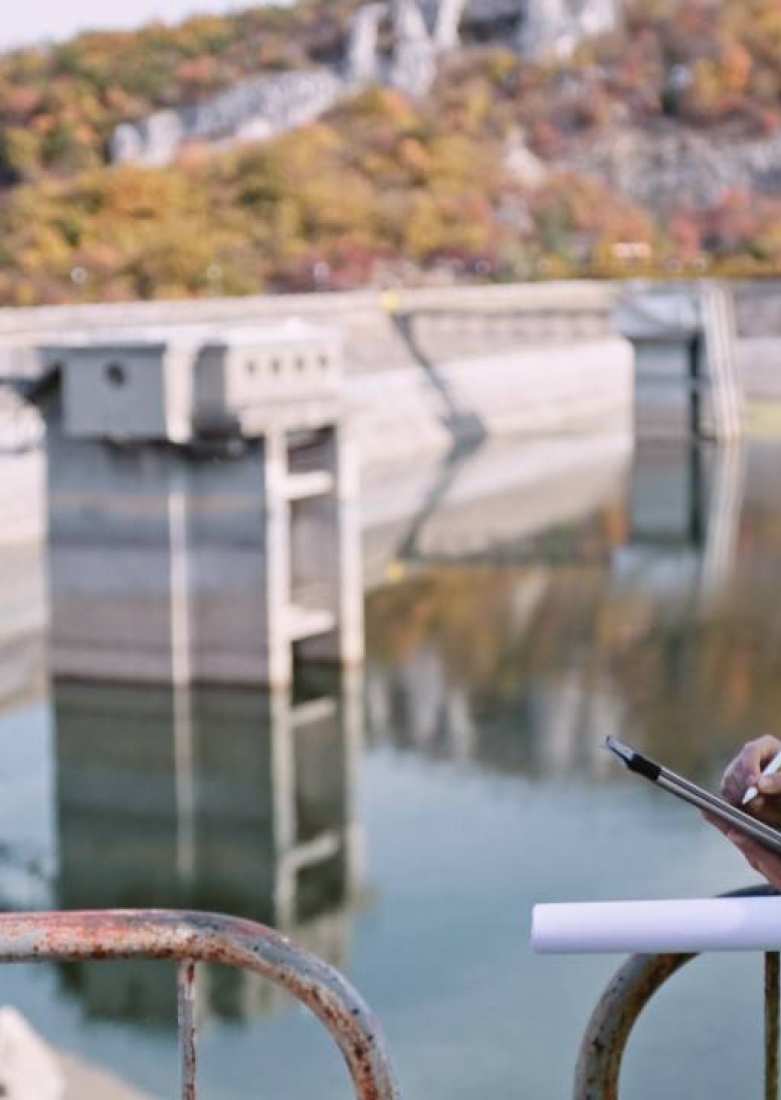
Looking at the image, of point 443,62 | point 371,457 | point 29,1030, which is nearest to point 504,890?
point 29,1030

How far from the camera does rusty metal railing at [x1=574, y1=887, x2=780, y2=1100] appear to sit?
8.09ft

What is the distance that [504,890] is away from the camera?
13820 millimetres

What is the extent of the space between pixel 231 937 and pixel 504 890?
459 inches

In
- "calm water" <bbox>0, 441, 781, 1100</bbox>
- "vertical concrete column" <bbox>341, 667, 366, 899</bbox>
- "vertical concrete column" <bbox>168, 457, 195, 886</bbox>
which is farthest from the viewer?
A: "vertical concrete column" <bbox>168, 457, 195, 886</bbox>

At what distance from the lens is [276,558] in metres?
19.8

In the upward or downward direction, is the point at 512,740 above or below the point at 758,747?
below

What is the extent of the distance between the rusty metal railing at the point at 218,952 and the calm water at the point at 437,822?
233 inches

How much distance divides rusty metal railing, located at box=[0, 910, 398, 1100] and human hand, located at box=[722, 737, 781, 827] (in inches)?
19.7

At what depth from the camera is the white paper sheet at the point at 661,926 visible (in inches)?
84.9

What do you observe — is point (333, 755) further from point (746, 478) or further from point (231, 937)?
point (746, 478)

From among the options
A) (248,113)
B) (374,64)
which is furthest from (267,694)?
(374,64)

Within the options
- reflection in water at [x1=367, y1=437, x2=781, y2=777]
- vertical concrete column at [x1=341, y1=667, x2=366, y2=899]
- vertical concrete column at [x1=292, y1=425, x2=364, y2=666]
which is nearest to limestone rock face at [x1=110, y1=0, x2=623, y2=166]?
reflection in water at [x1=367, y1=437, x2=781, y2=777]

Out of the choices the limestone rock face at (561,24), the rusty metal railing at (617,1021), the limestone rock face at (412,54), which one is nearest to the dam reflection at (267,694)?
the rusty metal railing at (617,1021)

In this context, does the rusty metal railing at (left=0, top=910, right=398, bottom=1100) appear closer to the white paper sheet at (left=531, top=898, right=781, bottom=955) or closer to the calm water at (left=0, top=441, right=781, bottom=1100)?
the white paper sheet at (left=531, top=898, right=781, bottom=955)
